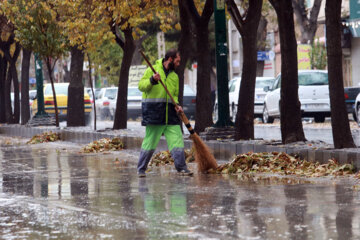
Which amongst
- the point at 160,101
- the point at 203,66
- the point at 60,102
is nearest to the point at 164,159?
the point at 160,101

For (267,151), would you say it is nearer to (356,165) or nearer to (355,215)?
(356,165)

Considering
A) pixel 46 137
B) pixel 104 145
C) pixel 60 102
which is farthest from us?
pixel 60 102

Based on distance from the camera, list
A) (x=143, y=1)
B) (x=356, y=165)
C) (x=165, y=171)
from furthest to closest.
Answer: (x=143, y=1) → (x=165, y=171) → (x=356, y=165)

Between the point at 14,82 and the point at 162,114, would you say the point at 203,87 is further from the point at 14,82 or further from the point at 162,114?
the point at 14,82

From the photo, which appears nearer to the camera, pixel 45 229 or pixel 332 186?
pixel 45 229

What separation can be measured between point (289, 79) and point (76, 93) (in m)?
15.2

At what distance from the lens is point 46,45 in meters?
29.8

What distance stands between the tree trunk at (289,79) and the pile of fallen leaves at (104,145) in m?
6.43

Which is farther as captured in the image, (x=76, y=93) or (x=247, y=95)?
(x=76, y=93)

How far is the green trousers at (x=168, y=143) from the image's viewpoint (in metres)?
13.5

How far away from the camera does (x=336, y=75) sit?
1382 cm

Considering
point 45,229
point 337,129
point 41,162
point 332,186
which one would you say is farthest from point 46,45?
point 45,229

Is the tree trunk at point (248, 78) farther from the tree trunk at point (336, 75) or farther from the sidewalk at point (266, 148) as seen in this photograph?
the tree trunk at point (336, 75)

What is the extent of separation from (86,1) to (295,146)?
12053mm
